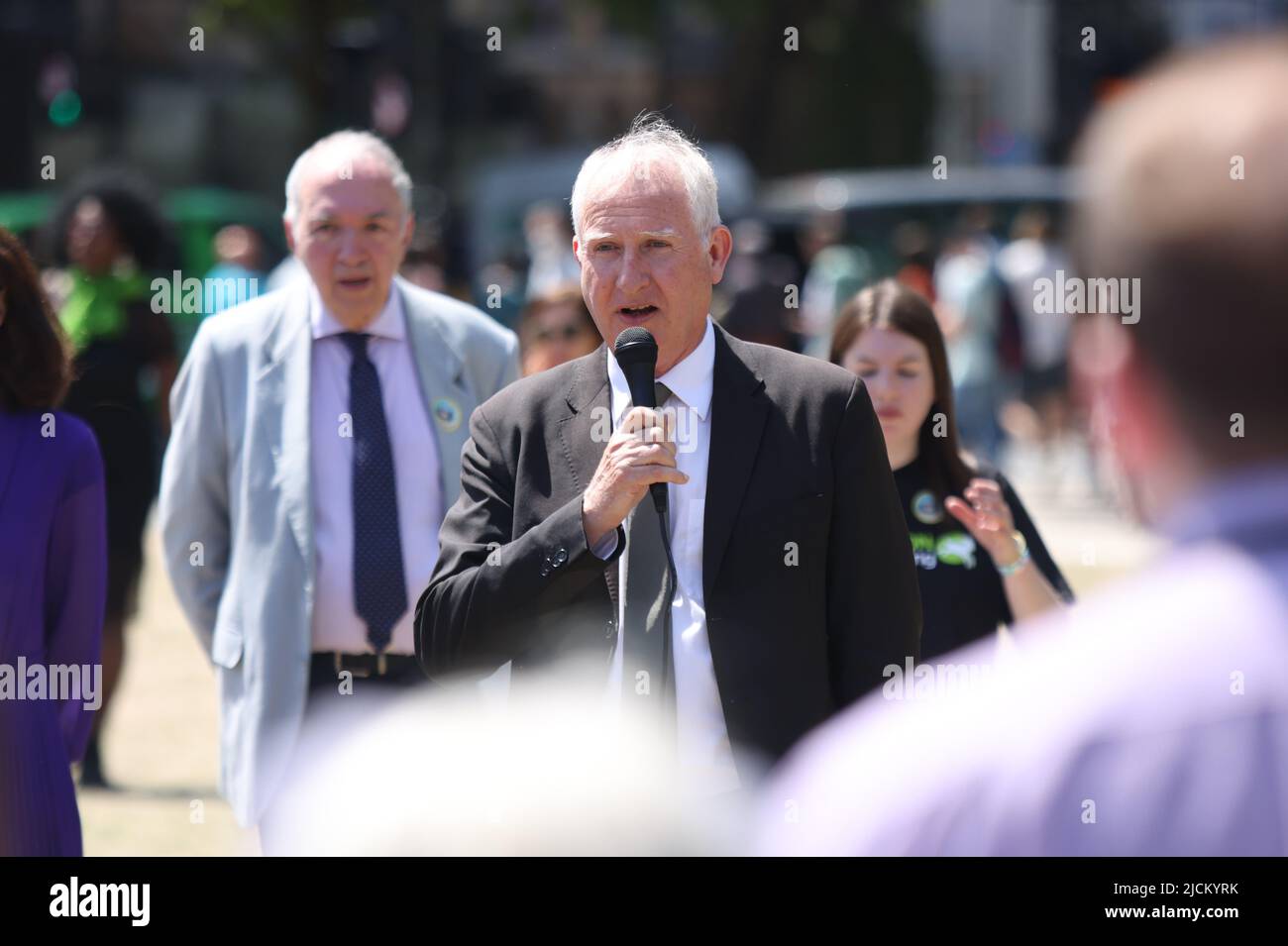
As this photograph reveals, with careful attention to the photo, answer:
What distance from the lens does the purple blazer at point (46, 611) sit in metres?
4.11

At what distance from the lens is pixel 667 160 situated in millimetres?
3498

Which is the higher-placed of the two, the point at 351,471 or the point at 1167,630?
the point at 351,471

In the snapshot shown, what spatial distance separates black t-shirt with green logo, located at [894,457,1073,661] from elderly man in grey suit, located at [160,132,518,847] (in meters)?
1.11

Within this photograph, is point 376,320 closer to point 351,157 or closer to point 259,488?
point 351,157

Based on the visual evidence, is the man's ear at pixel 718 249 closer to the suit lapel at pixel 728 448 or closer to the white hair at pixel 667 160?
the white hair at pixel 667 160

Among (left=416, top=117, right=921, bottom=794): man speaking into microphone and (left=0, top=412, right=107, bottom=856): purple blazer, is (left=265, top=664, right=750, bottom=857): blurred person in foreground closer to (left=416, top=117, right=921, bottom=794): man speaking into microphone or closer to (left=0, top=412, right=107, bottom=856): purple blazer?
(left=416, top=117, right=921, bottom=794): man speaking into microphone

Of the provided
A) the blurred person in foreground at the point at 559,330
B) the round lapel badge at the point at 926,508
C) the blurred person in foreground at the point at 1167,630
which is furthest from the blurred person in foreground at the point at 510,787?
the blurred person in foreground at the point at 559,330

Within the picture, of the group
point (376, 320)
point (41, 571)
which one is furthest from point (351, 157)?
point (41, 571)

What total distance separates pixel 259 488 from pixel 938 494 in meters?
1.65

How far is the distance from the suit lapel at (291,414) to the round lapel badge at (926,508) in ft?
4.80

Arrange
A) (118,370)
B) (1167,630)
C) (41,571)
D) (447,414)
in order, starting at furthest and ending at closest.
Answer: (118,370) → (447,414) → (41,571) → (1167,630)

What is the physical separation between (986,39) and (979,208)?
27.1 m

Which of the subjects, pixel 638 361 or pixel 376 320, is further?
pixel 376 320

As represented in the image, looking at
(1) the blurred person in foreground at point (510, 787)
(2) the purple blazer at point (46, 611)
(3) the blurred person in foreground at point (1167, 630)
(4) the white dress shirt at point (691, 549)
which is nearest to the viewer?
(1) the blurred person in foreground at point (510, 787)
